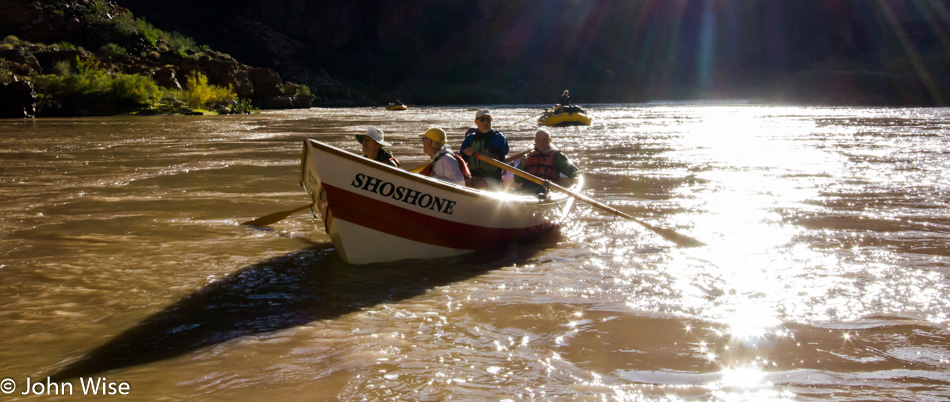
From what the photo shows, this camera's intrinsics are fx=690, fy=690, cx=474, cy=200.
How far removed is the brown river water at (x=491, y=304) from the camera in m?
3.88

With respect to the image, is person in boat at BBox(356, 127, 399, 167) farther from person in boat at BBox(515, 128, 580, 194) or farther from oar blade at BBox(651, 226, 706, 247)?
oar blade at BBox(651, 226, 706, 247)

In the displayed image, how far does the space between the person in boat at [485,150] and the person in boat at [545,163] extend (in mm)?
496

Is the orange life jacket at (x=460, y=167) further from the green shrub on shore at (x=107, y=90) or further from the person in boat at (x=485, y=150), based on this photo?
the green shrub on shore at (x=107, y=90)

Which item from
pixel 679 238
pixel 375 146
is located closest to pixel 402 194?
pixel 375 146

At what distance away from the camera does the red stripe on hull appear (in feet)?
20.0

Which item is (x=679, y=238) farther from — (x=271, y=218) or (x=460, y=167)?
(x=271, y=218)

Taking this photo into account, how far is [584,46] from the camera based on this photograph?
101375 mm

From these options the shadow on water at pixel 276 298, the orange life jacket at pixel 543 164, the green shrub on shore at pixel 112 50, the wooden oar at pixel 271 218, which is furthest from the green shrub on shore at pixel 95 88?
A: the shadow on water at pixel 276 298

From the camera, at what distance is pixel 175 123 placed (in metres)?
28.7

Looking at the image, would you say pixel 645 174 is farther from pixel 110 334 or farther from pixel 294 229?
pixel 110 334

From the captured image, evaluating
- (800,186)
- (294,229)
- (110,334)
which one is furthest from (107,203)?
(800,186)

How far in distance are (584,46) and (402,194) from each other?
99.2 m

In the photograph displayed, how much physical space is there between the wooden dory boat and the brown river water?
0.20m

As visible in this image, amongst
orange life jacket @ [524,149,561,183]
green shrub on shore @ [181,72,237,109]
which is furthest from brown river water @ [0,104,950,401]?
green shrub on shore @ [181,72,237,109]
